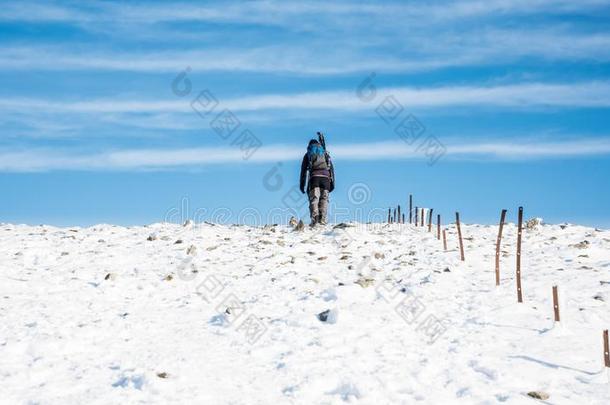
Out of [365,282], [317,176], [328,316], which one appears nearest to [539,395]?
[328,316]

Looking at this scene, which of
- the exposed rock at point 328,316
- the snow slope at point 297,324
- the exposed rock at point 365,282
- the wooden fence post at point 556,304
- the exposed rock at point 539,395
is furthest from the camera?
the exposed rock at point 365,282

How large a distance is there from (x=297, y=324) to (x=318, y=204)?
11.6 m

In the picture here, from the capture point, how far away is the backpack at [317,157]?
69.9 feet

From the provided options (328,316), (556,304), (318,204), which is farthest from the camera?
(318,204)

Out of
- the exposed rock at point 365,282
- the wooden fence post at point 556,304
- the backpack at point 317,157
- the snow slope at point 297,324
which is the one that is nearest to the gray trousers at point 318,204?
the backpack at point 317,157

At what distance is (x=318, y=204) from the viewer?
21.9 metres

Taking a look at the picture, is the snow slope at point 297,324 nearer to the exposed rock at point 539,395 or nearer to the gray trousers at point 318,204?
the exposed rock at point 539,395

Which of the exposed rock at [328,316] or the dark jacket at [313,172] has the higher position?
the dark jacket at [313,172]

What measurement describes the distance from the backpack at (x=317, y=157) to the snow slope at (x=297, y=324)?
146 inches

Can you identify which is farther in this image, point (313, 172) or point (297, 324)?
point (313, 172)

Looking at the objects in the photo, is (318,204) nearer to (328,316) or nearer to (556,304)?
(328,316)

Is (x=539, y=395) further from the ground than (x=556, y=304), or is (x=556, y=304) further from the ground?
(x=556, y=304)

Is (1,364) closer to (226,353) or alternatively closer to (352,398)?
(226,353)

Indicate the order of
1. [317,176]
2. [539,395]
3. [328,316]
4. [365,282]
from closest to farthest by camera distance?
[539,395]
[328,316]
[365,282]
[317,176]
